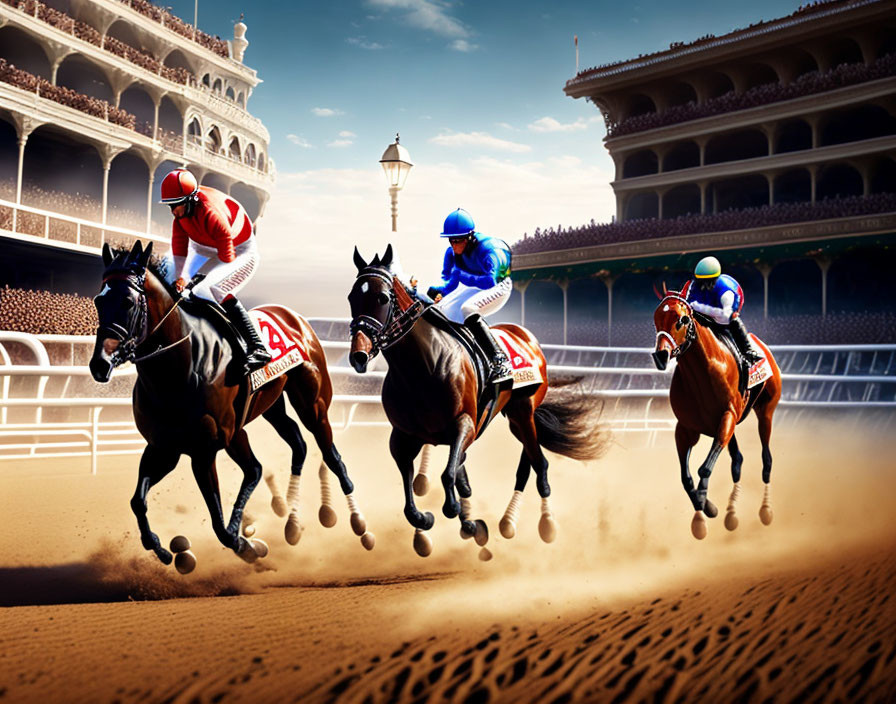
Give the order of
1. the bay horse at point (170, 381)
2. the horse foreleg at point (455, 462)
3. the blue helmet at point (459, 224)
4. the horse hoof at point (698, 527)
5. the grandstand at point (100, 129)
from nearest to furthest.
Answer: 1. the bay horse at point (170, 381)
2. the horse foreleg at point (455, 462)
3. the blue helmet at point (459, 224)
4. the horse hoof at point (698, 527)
5. the grandstand at point (100, 129)

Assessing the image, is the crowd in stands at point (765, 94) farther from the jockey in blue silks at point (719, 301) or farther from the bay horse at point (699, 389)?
the bay horse at point (699, 389)

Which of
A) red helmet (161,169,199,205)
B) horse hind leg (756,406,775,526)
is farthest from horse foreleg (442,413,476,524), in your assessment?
horse hind leg (756,406,775,526)

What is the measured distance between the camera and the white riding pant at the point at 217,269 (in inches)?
205

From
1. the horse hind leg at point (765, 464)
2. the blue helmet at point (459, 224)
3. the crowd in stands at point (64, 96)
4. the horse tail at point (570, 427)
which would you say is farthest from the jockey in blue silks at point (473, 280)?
the crowd in stands at point (64, 96)

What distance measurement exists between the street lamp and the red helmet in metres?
3.17

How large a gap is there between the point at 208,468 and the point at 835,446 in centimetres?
1142

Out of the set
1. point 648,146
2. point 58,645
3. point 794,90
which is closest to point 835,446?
point 58,645

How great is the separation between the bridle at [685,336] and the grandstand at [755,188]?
53.0 ft

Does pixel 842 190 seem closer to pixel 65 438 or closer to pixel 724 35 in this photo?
pixel 724 35

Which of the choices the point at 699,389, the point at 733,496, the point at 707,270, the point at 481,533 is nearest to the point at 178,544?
the point at 481,533

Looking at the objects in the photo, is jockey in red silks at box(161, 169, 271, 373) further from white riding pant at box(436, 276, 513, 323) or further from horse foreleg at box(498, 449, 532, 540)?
horse foreleg at box(498, 449, 532, 540)

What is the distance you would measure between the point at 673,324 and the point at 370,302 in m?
2.69

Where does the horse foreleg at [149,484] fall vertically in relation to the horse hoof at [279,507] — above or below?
above

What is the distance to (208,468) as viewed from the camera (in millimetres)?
4730
